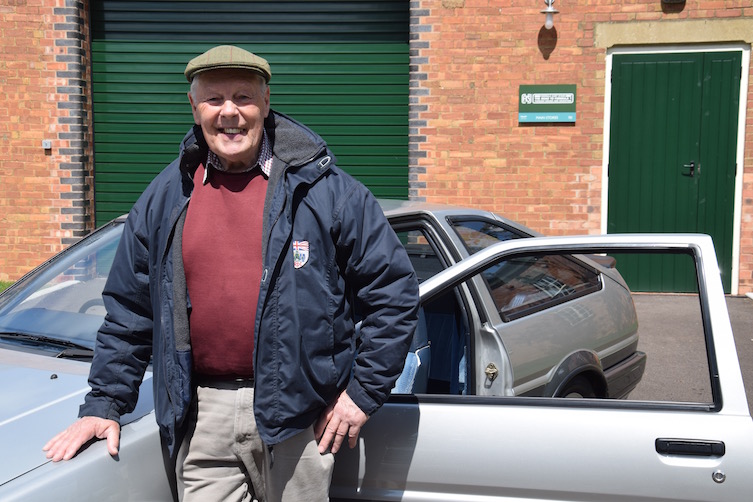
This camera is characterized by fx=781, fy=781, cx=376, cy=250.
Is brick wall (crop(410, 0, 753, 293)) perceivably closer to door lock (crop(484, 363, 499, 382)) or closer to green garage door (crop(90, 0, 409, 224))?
green garage door (crop(90, 0, 409, 224))

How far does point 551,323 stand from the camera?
305 cm

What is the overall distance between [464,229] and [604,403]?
134 cm

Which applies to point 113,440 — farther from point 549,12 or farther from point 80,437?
point 549,12

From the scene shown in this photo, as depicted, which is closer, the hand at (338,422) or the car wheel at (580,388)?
the hand at (338,422)

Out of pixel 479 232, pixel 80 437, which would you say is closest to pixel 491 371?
pixel 479 232

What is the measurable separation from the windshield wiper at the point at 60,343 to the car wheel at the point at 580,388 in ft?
5.44

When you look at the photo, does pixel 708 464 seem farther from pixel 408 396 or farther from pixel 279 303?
pixel 279 303

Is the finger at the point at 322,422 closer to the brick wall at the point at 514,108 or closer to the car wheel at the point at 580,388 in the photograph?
the car wheel at the point at 580,388

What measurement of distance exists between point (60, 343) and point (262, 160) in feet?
3.57

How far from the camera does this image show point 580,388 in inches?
112

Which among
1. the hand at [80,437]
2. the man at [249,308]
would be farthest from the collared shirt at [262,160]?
the hand at [80,437]

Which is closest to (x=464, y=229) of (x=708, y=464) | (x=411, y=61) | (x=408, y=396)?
(x=408, y=396)

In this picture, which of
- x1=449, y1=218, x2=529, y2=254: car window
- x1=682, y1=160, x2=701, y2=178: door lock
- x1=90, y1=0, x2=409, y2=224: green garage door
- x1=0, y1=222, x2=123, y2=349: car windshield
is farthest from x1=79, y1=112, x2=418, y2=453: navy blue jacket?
x1=682, y1=160, x2=701, y2=178: door lock

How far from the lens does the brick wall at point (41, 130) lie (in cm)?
843
